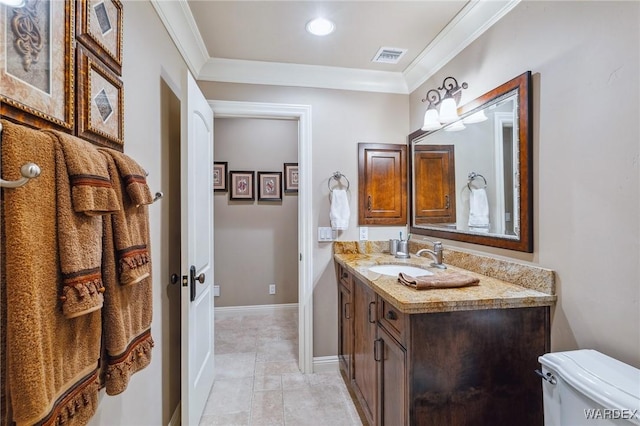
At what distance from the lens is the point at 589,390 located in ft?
2.76

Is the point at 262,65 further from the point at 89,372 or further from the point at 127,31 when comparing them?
the point at 89,372

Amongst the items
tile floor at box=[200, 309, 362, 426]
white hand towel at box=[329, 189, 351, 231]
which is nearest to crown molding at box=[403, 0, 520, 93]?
white hand towel at box=[329, 189, 351, 231]

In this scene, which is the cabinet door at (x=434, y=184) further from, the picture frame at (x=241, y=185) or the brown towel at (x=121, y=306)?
the picture frame at (x=241, y=185)

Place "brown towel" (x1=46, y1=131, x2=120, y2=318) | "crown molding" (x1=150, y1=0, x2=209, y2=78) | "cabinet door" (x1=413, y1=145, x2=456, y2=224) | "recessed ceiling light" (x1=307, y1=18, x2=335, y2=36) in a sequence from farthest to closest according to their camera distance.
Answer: "cabinet door" (x1=413, y1=145, x2=456, y2=224)
"recessed ceiling light" (x1=307, y1=18, x2=335, y2=36)
"crown molding" (x1=150, y1=0, x2=209, y2=78)
"brown towel" (x1=46, y1=131, x2=120, y2=318)

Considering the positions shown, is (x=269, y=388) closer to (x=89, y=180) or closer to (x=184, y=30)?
(x=89, y=180)

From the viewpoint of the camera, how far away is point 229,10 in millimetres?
1630

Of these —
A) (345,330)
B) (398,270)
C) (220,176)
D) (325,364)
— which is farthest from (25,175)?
(220,176)

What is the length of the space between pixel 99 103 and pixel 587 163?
70.1 inches

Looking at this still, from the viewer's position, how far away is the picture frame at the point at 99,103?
0.86 meters

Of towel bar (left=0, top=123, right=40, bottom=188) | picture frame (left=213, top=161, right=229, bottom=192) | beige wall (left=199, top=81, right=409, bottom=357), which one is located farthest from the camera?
picture frame (left=213, top=161, right=229, bottom=192)

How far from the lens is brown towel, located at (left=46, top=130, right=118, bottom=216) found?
2.19 feet

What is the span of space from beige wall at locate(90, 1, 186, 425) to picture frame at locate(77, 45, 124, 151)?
9 centimetres

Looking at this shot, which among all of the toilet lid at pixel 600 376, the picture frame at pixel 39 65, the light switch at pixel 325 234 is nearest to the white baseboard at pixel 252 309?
the light switch at pixel 325 234

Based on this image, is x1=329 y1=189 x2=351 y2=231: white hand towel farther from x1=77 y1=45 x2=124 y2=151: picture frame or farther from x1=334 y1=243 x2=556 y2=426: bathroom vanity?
x1=77 y1=45 x2=124 y2=151: picture frame
